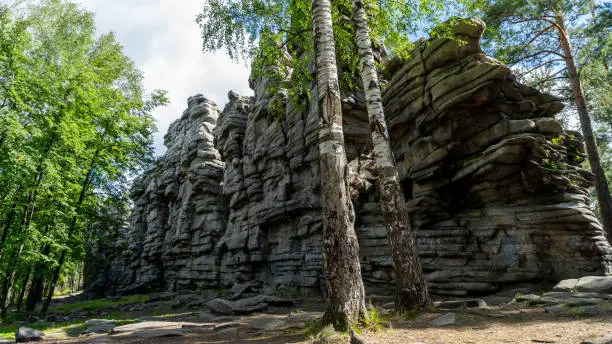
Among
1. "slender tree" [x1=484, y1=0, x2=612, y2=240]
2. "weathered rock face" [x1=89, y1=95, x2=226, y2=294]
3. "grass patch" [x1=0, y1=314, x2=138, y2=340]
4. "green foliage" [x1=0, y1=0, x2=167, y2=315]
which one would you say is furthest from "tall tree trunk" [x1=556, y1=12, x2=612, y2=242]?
"weathered rock face" [x1=89, y1=95, x2=226, y2=294]

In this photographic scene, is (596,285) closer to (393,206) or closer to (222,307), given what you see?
(393,206)

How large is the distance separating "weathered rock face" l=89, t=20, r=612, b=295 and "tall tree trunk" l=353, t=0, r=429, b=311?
5355 millimetres

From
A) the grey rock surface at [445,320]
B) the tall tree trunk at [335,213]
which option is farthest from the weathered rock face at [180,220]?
the grey rock surface at [445,320]

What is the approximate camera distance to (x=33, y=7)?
2125 centimetres

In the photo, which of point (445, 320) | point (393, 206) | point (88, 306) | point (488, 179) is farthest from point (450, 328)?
point (88, 306)

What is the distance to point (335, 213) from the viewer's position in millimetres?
6270

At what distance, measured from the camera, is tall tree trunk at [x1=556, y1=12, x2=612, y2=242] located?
53.1ft

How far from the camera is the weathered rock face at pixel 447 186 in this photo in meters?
13.3

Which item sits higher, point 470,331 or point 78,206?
point 78,206

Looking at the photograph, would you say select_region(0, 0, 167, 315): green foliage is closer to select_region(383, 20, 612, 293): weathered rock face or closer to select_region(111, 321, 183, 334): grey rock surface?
select_region(111, 321, 183, 334): grey rock surface

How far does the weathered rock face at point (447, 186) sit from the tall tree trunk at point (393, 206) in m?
5.35

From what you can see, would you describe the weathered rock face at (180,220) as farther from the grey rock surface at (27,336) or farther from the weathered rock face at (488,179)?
the weathered rock face at (488,179)

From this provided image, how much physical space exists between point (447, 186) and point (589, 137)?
27.6 feet

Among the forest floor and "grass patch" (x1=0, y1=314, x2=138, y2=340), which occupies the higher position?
the forest floor
